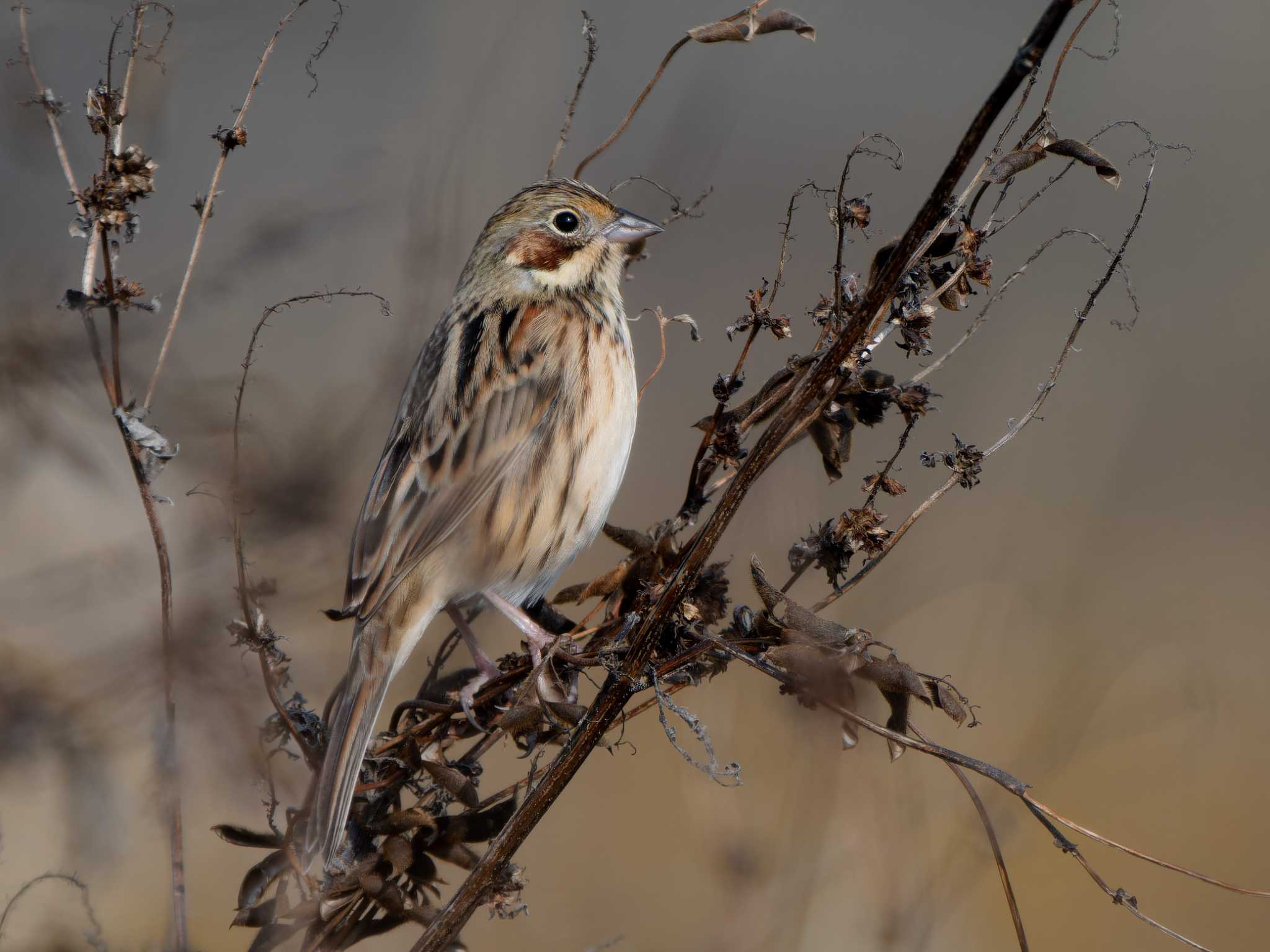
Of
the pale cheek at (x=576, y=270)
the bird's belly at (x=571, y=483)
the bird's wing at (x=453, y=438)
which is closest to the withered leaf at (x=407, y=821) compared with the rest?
the bird's wing at (x=453, y=438)

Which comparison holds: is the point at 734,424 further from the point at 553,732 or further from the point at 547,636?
the point at 547,636

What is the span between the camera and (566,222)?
2857 millimetres

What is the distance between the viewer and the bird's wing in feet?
8.43

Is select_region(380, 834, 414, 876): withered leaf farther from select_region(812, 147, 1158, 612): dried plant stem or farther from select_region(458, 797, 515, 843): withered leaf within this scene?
select_region(812, 147, 1158, 612): dried plant stem

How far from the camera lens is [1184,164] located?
5.93 meters

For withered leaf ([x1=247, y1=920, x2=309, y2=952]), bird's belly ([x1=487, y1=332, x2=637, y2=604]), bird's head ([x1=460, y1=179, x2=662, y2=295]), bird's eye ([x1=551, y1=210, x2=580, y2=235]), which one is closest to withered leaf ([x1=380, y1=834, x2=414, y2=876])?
withered leaf ([x1=247, y1=920, x2=309, y2=952])

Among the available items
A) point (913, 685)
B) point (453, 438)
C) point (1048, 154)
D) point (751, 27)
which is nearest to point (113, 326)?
point (751, 27)

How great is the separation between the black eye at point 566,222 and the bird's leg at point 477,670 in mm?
1029

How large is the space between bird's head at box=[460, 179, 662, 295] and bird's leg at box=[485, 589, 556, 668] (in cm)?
83

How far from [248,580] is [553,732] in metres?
0.59

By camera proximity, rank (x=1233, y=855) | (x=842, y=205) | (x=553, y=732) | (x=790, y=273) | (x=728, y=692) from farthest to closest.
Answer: (x=790, y=273), (x=1233, y=855), (x=728, y=692), (x=553, y=732), (x=842, y=205)

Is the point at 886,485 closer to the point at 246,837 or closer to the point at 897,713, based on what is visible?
the point at 897,713

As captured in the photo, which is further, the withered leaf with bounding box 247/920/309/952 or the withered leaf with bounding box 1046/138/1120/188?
the withered leaf with bounding box 247/920/309/952

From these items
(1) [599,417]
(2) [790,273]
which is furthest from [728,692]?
(2) [790,273]
